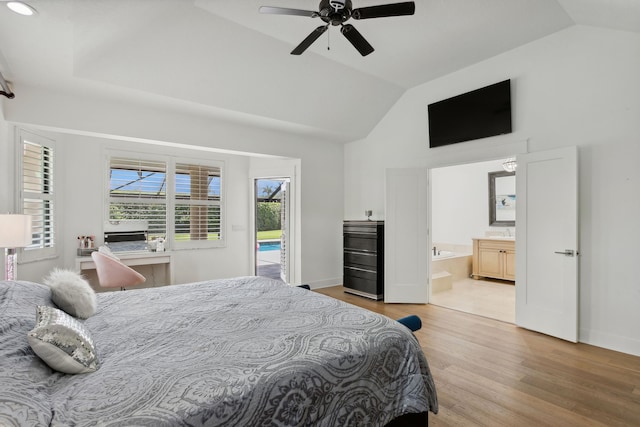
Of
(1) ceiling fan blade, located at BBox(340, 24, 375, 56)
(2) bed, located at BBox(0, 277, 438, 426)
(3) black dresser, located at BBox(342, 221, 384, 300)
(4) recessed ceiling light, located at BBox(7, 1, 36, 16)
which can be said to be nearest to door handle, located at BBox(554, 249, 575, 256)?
(3) black dresser, located at BBox(342, 221, 384, 300)

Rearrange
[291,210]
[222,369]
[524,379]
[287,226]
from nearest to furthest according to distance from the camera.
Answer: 1. [222,369]
2. [524,379]
3. [291,210]
4. [287,226]

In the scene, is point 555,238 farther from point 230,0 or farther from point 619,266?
point 230,0

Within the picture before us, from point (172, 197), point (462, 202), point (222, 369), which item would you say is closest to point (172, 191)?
point (172, 197)

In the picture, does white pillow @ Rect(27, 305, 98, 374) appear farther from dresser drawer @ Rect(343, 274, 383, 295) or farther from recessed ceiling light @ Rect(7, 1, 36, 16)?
dresser drawer @ Rect(343, 274, 383, 295)

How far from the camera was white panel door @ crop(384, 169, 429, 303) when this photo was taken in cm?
466

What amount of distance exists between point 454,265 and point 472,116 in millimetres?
3169

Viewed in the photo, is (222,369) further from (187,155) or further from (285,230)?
(187,155)

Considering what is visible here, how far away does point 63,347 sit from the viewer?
132 cm

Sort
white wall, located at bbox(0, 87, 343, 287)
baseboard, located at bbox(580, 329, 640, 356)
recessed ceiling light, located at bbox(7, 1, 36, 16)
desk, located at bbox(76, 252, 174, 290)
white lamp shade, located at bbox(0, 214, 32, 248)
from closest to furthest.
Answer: recessed ceiling light, located at bbox(7, 1, 36, 16) < white lamp shade, located at bbox(0, 214, 32, 248) < baseboard, located at bbox(580, 329, 640, 356) < white wall, located at bbox(0, 87, 343, 287) < desk, located at bbox(76, 252, 174, 290)

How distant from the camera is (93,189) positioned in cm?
455

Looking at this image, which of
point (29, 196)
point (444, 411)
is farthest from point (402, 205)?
point (29, 196)

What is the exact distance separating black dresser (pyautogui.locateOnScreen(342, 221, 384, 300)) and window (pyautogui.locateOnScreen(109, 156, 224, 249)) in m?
2.29

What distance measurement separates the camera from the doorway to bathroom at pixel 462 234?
201 inches

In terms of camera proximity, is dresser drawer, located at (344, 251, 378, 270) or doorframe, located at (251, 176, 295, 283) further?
doorframe, located at (251, 176, 295, 283)
